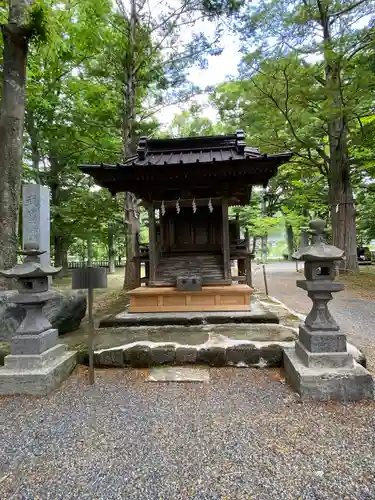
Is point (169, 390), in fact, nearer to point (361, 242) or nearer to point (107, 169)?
point (107, 169)

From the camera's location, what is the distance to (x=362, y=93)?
24.2 feet

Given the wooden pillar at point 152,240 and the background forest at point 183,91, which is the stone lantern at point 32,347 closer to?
the wooden pillar at point 152,240

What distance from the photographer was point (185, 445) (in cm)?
204

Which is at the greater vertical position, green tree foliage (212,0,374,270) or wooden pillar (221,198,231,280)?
green tree foliage (212,0,374,270)

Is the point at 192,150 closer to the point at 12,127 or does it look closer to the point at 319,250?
the point at 12,127

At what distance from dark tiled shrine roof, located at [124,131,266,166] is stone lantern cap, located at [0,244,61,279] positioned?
226cm

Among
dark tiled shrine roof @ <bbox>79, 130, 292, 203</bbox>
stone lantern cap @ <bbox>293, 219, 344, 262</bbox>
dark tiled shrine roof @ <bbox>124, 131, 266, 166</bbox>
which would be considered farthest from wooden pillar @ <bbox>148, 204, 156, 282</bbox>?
stone lantern cap @ <bbox>293, 219, 344, 262</bbox>

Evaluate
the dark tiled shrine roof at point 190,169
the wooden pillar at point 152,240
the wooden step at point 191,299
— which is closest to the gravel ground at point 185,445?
the wooden step at point 191,299

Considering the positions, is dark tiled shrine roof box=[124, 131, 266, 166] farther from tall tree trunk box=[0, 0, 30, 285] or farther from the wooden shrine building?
tall tree trunk box=[0, 0, 30, 285]

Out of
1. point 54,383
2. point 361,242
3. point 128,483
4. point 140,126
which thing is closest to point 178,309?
point 54,383

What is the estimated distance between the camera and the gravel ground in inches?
65.6

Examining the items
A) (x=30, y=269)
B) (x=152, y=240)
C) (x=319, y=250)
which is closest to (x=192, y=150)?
(x=152, y=240)

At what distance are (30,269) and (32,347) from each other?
0.90m

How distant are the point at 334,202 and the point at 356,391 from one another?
10087mm
